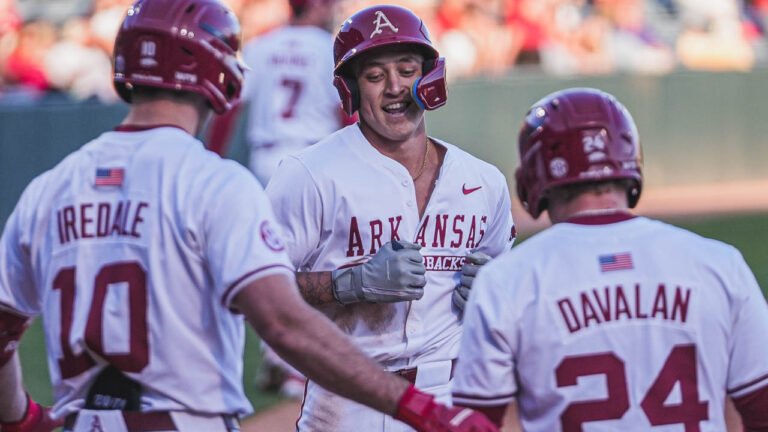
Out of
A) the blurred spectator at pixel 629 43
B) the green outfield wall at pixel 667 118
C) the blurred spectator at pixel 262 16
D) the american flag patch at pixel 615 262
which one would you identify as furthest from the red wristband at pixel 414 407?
the blurred spectator at pixel 629 43

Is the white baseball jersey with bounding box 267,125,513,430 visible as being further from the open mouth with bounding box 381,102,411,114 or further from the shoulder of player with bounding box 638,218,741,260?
the shoulder of player with bounding box 638,218,741,260

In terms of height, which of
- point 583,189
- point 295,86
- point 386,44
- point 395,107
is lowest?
point 583,189

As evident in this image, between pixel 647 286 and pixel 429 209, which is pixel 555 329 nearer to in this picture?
pixel 647 286

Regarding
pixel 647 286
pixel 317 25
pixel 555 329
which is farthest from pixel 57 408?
pixel 317 25

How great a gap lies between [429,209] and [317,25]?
4555 millimetres

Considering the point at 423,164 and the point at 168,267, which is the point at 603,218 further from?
the point at 423,164

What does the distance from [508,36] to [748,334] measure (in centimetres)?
1624

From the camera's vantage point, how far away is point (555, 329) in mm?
3336

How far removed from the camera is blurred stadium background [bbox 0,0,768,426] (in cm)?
1653

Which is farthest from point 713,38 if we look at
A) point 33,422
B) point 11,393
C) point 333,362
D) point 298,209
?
point 333,362

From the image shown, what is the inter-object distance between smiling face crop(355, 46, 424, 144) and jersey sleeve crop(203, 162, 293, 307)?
142 centimetres

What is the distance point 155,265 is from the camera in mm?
3467

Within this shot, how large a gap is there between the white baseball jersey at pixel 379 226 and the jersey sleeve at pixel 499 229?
5 centimetres

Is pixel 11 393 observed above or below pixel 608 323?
below
